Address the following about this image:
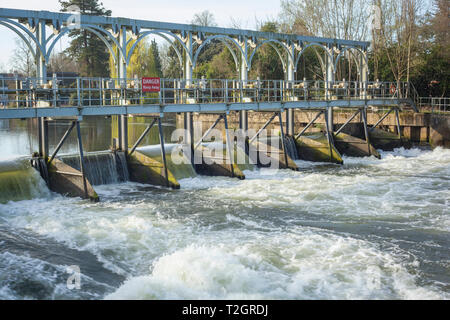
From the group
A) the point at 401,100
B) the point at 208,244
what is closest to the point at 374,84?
the point at 401,100

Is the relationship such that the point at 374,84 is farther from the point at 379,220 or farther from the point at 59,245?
the point at 59,245

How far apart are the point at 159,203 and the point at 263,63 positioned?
30898mm

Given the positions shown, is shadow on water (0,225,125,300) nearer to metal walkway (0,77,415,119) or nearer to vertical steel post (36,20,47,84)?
metal walkway (0,77,415,119)

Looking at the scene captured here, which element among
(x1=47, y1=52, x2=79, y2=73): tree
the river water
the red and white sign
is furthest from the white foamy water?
(x1=47, y1=52, x2=79, y2=73): tree

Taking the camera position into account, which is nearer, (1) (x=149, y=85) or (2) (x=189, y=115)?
(1) (x=149, y=85)

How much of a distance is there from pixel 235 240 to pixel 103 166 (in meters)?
8.26

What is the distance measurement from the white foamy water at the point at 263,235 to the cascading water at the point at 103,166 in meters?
0.62

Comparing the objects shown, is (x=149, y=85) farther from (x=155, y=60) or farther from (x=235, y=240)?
(x=155, y=60)

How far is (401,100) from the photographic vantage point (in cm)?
3088

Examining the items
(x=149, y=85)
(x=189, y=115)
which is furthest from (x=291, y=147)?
(x=149, y=85)

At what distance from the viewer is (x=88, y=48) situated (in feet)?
172

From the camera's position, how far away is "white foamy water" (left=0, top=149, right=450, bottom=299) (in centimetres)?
1001

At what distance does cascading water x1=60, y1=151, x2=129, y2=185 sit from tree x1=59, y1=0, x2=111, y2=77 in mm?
35163

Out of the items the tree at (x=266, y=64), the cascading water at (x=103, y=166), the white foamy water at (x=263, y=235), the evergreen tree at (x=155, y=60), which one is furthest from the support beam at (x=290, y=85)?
the evergreen tree at (x=155, y=60)
